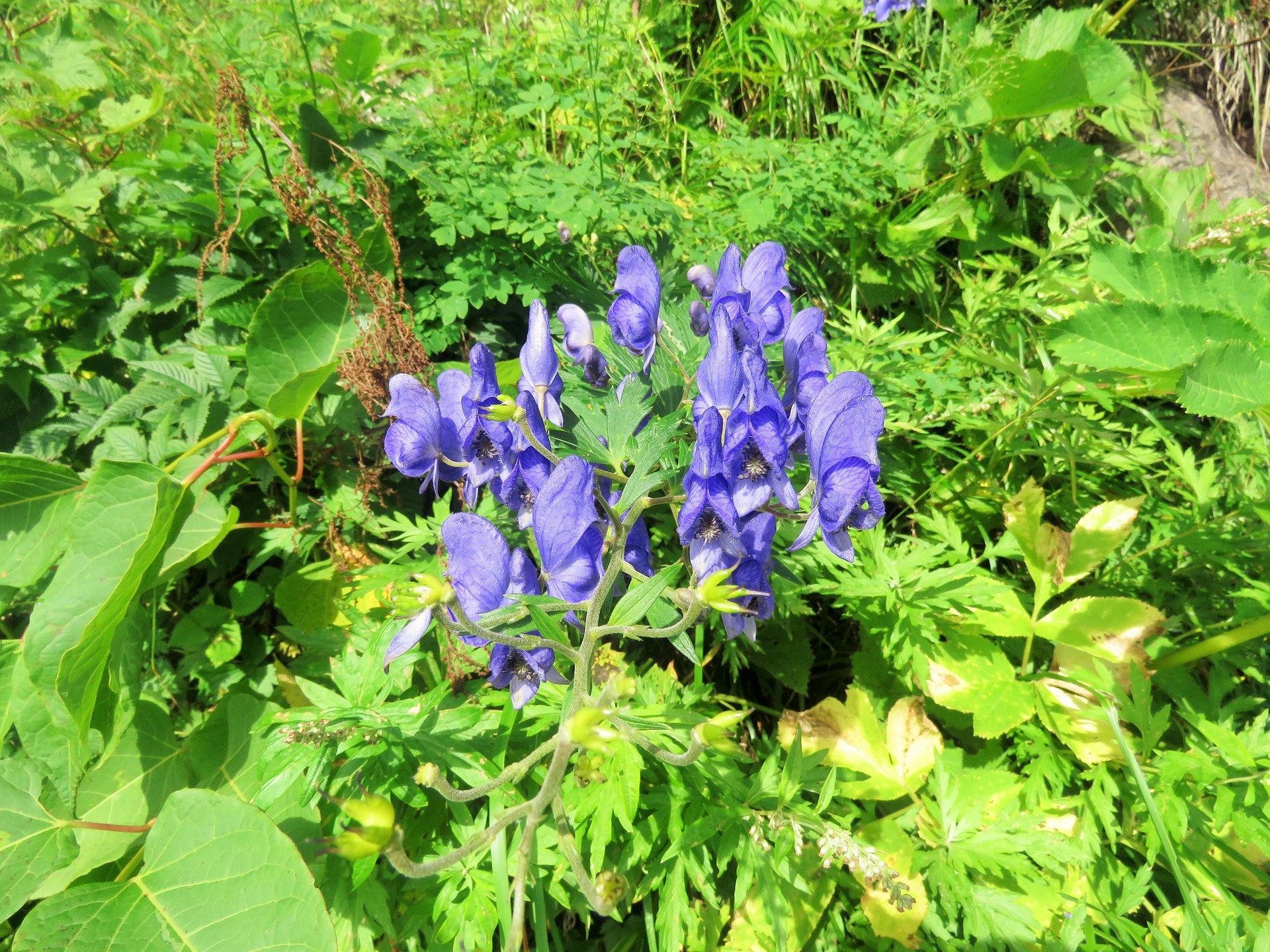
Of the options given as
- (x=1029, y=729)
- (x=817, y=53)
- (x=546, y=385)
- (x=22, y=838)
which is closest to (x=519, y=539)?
(x=546, y=385)

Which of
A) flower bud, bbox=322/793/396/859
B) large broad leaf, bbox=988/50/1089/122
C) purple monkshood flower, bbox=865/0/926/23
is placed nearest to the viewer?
flower bud, bbox=322/793/396/859

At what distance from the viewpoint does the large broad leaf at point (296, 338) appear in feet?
5.75

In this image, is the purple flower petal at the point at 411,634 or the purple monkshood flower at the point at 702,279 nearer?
the purple flower petal at the point at 411,634

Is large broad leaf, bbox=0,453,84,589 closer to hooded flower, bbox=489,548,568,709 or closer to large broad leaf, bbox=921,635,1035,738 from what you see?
hooded flower, bbox=489,548,568,709

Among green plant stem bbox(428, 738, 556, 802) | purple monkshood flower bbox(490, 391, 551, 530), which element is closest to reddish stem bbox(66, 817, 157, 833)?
green plant stem bbox(428, 738, 556, 802)

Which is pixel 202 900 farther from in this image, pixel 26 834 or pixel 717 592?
pixel 717 592

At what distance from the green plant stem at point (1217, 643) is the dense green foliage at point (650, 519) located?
0.02 metres

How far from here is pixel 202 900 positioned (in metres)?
1.28

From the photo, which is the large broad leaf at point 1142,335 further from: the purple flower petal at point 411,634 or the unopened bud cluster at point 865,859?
the purple flower petal at point 411,634

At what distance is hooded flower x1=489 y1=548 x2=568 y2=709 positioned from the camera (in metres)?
1.13

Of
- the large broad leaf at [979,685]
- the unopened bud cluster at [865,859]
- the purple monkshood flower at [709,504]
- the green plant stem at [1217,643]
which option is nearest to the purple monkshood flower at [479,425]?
the purple monkshood flower at [709,504]

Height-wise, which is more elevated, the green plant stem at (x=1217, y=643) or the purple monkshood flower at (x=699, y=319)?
the purple monkshood flower at (x=699, y=319)

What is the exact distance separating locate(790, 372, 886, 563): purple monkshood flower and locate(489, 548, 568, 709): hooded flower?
0.44 meters

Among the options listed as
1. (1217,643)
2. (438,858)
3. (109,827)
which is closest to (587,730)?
(438,858)
